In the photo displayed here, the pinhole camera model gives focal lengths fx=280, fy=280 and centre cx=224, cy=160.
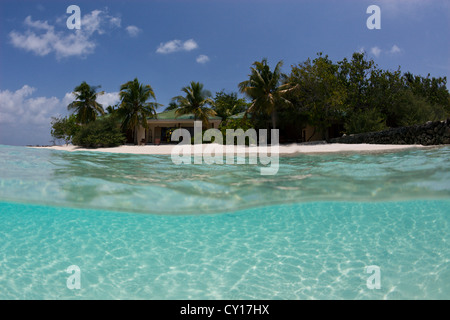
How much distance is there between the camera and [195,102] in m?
34.0

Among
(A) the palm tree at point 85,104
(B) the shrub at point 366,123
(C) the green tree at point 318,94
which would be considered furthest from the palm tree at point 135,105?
(B) the shrub at point 366,123

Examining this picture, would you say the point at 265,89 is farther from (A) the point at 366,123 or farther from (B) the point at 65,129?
(B) the point at 65,129

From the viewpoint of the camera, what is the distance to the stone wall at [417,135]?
607 inches

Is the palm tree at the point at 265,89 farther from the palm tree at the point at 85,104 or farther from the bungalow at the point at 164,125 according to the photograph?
the palm tree at the point at 85,104

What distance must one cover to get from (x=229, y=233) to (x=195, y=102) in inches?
1106

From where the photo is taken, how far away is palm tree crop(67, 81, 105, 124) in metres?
36.9

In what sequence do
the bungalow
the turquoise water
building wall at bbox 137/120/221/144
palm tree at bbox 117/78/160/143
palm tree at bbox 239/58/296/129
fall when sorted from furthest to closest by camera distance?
1. building wall at bbox 137/120/221/144
2. the bungalow
3. palm tree at bbox 117/78/160/143
4. palm tree at bbox 239/58/296/129
5. the turquoise water

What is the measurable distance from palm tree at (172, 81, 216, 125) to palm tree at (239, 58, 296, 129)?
17.6ft

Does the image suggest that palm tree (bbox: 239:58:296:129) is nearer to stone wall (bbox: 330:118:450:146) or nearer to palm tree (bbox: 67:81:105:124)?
stone wall (bbox: 330:118:450:146)

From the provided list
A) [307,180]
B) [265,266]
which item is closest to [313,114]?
[307,180]

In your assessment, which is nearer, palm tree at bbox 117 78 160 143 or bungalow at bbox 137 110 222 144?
palm tree at bbox 117 78 160 143

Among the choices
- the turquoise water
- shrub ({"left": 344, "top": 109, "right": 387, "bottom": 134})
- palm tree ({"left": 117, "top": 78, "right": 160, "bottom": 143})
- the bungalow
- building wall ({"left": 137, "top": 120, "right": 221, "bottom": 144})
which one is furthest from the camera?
building wall ({"left": 137, "top": 120, "right": 221, "bottom": 144})

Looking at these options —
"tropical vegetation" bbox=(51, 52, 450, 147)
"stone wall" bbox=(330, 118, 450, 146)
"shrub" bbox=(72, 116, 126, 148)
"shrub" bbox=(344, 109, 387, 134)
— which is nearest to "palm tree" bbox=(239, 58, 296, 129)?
"tropical vegetation" bbox=(51, 52, 450, 147)

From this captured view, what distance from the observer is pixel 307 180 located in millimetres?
8961
